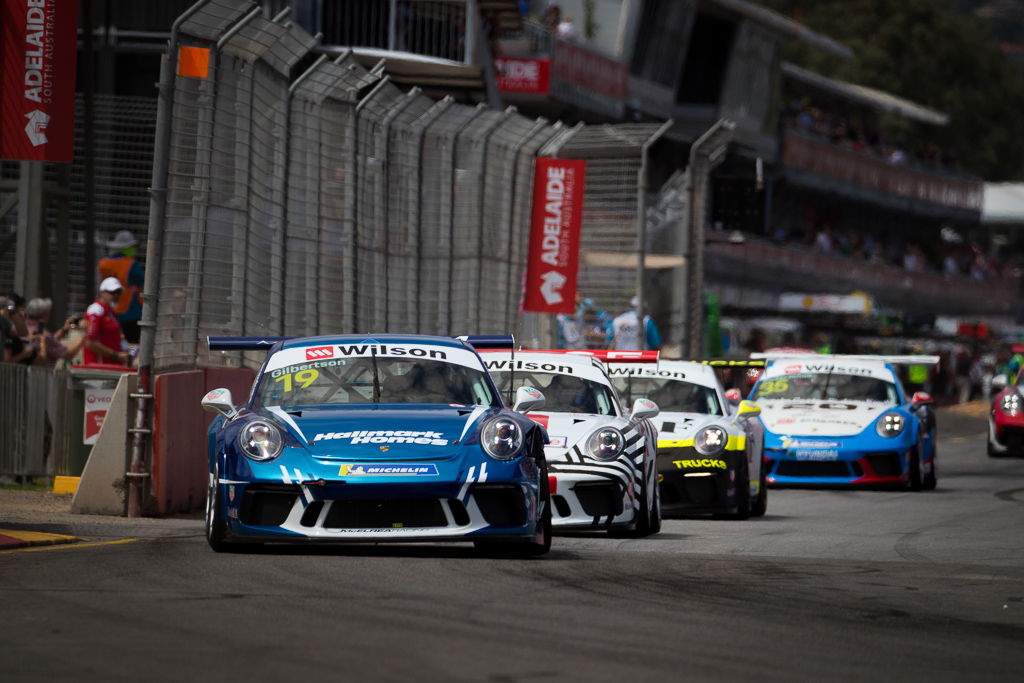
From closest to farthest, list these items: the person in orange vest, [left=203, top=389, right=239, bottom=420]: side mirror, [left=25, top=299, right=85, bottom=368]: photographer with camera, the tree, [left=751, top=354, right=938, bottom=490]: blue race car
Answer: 1. [left=203, top=389, right=239, bottom=420]: side mirror
2. [left=25, top=299, right=85, bottom=368]: photographer with camera
3. the person in orange vest
4. [left=751, top=354, right=938, bottom=490]: blue race car
5. the tree

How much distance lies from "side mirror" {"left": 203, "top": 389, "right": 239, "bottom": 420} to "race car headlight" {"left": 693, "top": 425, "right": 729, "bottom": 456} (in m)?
4.77

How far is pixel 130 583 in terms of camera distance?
8727mm

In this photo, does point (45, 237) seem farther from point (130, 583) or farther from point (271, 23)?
point (130, 583)

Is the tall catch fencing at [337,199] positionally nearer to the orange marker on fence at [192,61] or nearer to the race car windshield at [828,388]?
the orange marker on fence at [192,61]

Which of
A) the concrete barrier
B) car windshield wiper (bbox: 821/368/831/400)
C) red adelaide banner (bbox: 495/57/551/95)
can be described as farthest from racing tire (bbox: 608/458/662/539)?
red adelaide banner (bbox: 495/57/551/95)

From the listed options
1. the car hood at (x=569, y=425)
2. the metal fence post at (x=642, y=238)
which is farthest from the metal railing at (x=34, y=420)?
the metal fence post at (x=642, y=238)

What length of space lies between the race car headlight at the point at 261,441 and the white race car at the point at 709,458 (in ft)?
15.9

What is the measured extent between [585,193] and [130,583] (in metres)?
16.4

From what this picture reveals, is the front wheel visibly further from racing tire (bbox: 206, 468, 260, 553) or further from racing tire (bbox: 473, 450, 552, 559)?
racing tire (bbox: 206, 468, 260, 553)

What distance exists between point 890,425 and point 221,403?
9561 millimetres

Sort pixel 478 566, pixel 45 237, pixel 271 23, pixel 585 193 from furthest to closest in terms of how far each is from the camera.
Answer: pixel 585 193
pixel 45 237
pixel 271 23
pixel 478 566

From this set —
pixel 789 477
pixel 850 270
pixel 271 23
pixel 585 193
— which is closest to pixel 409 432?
pixel 271 23

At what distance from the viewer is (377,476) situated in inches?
384

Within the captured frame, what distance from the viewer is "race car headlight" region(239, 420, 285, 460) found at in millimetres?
9945
